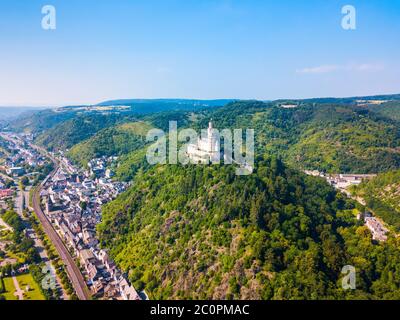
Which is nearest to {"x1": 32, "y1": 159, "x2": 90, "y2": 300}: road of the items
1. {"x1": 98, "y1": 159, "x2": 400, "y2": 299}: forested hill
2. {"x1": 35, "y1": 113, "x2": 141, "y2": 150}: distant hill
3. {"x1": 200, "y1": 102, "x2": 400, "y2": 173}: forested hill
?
{"x1": 98, "y1": 159, "x2": 400, "y2": 299}: forested hill

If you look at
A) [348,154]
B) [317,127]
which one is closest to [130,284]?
[348,154]

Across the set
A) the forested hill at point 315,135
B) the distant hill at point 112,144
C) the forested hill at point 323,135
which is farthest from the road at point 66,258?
the forested hill at point 323,135

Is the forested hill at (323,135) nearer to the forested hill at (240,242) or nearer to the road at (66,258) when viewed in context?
the forested hill at (240,242)

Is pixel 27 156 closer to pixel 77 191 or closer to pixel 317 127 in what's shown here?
pixel 77 191

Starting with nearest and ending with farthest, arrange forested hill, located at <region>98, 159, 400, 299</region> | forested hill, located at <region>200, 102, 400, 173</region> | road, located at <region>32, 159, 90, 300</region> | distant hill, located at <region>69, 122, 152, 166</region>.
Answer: forested hill, located at <region>98, 159, 400, 299</region>, road, located at <region>32, 159, 90, 300</region>, forested hill, located at <region>200, 102, 400, 173</region>, distant hill, located at <region>69, 122, 152, 166</region>

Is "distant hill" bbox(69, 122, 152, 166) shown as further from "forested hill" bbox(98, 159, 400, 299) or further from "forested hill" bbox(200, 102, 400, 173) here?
"forested hill" bbox(98, 159, 400, 299)

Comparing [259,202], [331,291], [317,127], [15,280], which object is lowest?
[15,280]

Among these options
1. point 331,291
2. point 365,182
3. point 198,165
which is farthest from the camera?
point 365,182
